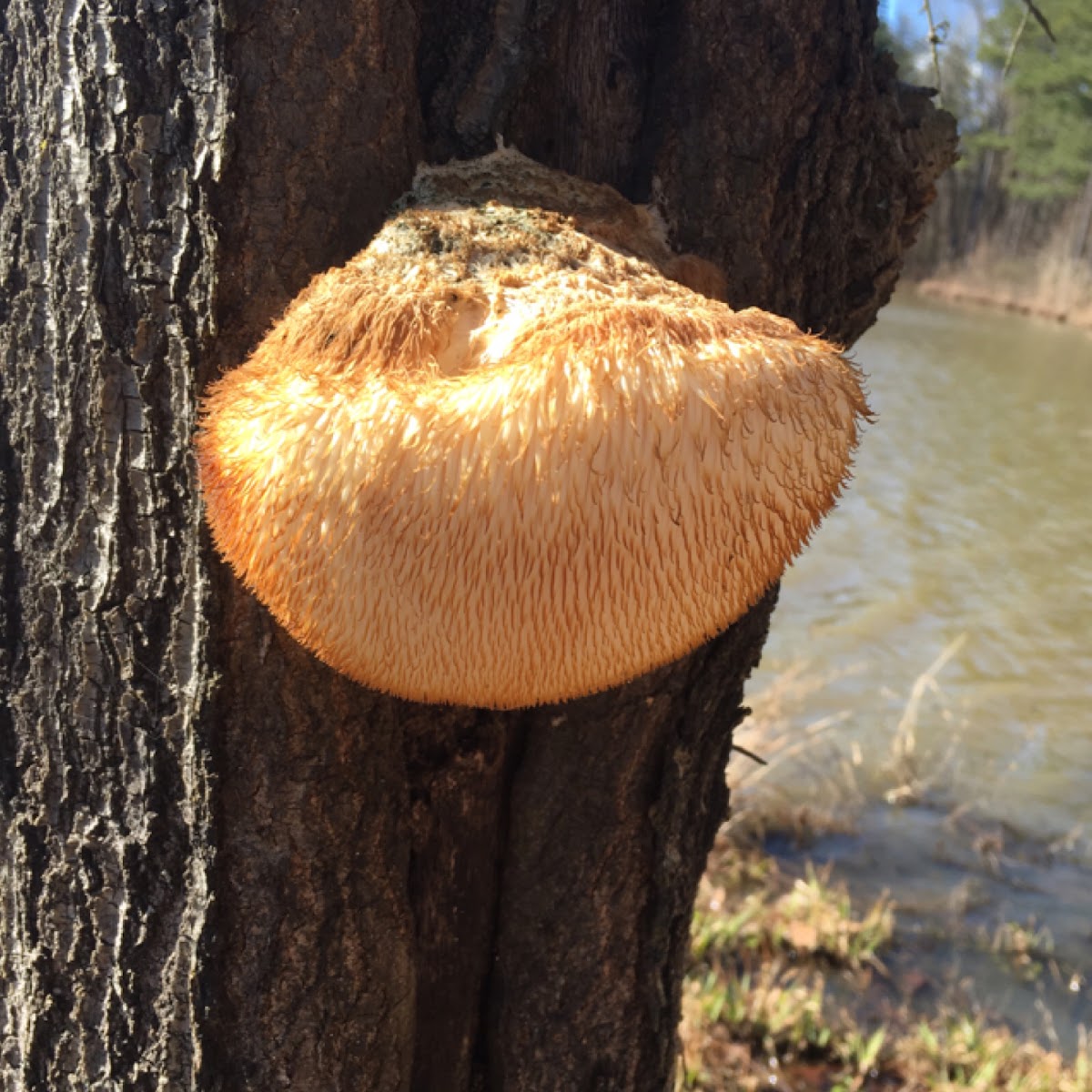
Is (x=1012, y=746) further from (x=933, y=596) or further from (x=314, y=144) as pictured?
(x=314, y=144)

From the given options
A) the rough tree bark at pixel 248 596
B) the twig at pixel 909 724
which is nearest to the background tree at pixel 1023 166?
the twig at pixel 909 724

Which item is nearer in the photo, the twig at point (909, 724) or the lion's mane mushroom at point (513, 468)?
the lion's mane mushroom at point (513, 468)

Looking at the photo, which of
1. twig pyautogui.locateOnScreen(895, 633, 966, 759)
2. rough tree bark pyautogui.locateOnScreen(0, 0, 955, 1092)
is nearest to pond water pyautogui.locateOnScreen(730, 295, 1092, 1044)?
twig pyautogui.locateOnScreen(895, 633, 966, 759)

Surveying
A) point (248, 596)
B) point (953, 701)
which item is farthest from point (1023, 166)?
point (248, 596)

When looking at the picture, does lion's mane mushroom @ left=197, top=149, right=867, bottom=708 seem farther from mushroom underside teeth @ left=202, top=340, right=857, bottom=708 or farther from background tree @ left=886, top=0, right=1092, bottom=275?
background tree @ left=886, top=0, right=1092, bottom=275

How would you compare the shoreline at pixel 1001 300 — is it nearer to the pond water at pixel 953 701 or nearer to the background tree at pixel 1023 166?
the background tree at pixel 1023 166
